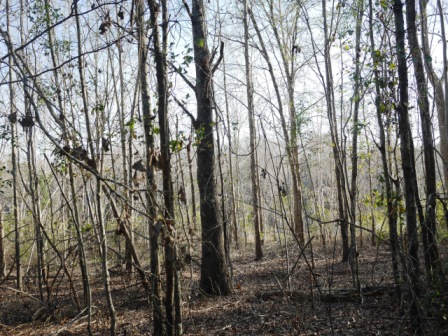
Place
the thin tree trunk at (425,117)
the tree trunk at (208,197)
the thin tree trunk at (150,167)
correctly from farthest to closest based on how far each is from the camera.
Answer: the tree trunk at (208,197) → the thin tree trunk at (425,117) → the thin tree trunk at (150,167)

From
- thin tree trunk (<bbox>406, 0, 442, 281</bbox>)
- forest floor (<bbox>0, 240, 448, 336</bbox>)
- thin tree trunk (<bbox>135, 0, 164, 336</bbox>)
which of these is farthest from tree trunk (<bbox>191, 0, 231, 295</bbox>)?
thin tree trunk (<bbox>406, 0, 442, 281</bbox>)

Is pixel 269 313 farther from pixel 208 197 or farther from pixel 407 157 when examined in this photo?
pixel 208 197

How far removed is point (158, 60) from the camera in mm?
3709

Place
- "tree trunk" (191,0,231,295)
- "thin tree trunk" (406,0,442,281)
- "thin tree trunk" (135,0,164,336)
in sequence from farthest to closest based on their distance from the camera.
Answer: "tree trunk" (191,0,231,295), "thin tree trunk" (406,0,442,281), "thin tree trunk" (135,0,164,336)

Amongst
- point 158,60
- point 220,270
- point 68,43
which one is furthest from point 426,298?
point 68,43

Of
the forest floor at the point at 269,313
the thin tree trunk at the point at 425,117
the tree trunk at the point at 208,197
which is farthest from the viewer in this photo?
the tree trunk at the point at 208,197

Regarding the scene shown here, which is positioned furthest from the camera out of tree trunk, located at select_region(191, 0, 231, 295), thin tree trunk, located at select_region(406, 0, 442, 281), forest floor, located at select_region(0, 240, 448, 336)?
tree trunk, located at select_region(191, 0, 231, 295)

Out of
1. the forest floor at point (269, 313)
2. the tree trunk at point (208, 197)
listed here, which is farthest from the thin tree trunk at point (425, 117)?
the tree trunk at point (208, 197)

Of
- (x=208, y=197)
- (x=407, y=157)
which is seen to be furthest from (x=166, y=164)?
(x=208, y=197)

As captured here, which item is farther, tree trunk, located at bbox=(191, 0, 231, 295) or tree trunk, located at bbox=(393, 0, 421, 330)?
tree trunk, located at bbox=(191, 0, 231, 295)

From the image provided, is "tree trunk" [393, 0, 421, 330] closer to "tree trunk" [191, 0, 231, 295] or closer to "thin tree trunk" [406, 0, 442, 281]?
"thin tree trunk" [406, 0, 442, 281]

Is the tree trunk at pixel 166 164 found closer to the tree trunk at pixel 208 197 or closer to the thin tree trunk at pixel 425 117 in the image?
the thin tree trunk at pixel 425 117

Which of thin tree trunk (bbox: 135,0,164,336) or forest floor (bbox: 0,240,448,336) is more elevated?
thin tree trunk (bbox: 135,0,164,336)

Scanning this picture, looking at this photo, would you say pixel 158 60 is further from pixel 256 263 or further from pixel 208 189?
pixel 256 263
